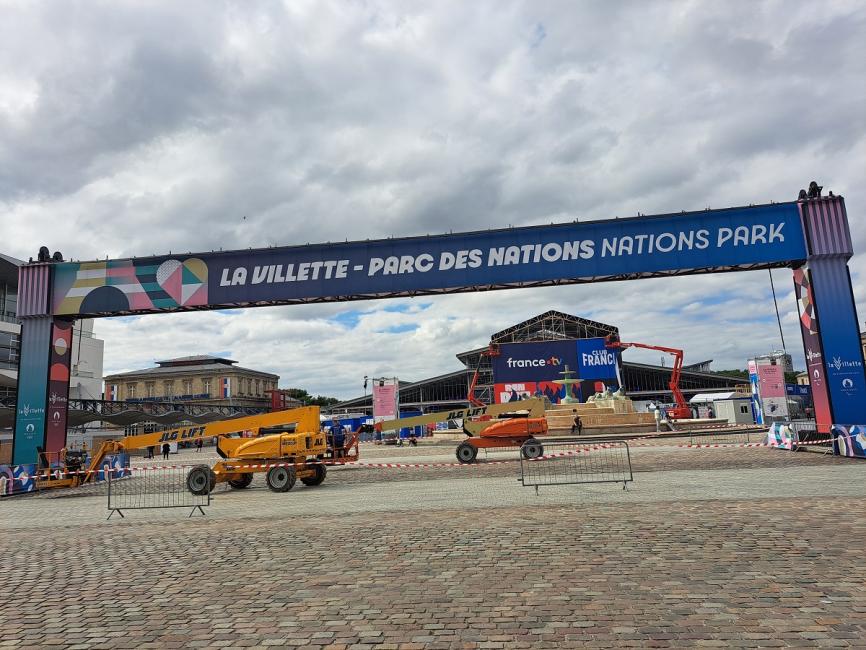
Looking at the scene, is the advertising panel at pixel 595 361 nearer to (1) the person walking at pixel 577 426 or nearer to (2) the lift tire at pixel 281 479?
(1) the person walking at pixel 577 426

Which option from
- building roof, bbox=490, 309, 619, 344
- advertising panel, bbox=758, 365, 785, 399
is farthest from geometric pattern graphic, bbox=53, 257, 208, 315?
building roof, bbox=490, 309, 619, 344

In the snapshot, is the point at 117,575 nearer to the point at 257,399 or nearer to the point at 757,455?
the point at 757,455

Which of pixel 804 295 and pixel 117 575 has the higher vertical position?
pixel 804 295

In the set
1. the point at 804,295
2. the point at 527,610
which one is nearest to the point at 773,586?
the point at 527,610

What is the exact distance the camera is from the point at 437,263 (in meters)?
20.8

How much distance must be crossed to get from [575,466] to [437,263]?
28.9ft

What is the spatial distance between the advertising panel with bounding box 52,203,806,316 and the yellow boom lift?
15.8ft

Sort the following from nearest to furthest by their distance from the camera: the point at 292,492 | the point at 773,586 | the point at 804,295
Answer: the point at 773,586 < the point at 292,492 < the point at 804,295

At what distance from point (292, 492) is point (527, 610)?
13.0 m

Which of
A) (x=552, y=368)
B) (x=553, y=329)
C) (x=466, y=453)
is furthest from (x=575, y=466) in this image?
(x=553, y=329)

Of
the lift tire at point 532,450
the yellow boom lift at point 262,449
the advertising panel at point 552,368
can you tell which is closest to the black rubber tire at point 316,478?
the yellow boom lift at point 262,449

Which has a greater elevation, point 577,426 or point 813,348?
point 813,348

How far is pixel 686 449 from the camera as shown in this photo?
26.1 m

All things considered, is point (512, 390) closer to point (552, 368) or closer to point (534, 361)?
point (534, 361)
